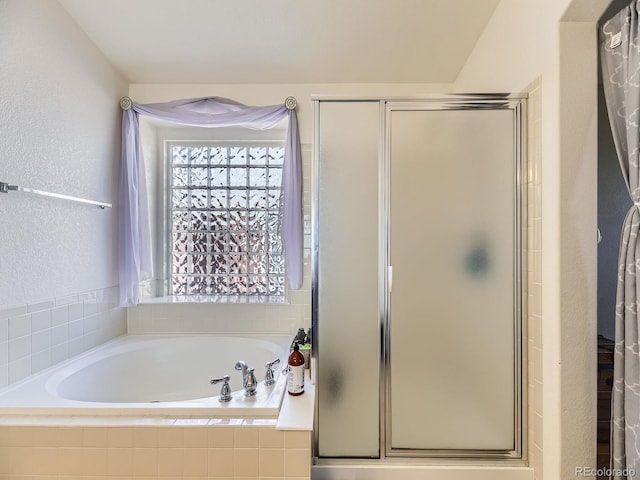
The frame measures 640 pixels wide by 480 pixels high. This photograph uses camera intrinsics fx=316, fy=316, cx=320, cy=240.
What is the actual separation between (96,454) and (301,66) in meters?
2.34

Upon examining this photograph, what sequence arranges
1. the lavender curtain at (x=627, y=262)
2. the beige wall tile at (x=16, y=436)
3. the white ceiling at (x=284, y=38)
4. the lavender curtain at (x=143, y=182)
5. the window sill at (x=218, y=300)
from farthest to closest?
the window sill at (x=218, y=300), the lavender curtain at (x=143, y=182), the white ceiling at (x=284, y=38), the beige wall tile at (x=16, y=436), the lavender curtain at (x=627, y=262)

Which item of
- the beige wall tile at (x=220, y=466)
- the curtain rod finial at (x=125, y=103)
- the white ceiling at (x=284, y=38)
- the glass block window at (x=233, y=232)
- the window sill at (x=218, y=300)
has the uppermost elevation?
the white ceiling at (x=284, y=38)

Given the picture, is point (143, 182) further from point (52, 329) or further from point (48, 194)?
point (52, 329)

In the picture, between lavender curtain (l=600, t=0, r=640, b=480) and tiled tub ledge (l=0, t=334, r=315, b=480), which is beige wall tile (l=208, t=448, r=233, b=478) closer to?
tiled tub ledge (l=0, t=334, r=315, b=480)

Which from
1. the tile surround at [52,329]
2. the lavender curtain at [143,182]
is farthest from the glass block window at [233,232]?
the tile surround at [52,329]

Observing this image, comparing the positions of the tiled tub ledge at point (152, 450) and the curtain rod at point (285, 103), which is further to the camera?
the curtain rod at point (285, 103)

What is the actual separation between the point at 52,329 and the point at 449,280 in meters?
2.07

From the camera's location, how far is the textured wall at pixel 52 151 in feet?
4.71

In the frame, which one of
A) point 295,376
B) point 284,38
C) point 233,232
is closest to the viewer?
point 295,376

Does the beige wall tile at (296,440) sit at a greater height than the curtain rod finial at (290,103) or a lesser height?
lesser

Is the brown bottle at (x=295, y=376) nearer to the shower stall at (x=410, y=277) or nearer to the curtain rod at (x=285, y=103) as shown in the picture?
the shower stall at (x=410, y=277)

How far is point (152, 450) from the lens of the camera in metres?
1.23

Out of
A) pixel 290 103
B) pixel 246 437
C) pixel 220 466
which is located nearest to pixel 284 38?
pixel 290 103

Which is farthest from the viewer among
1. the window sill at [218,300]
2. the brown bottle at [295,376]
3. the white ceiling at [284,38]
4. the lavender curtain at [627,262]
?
the window sill at [218,300]
